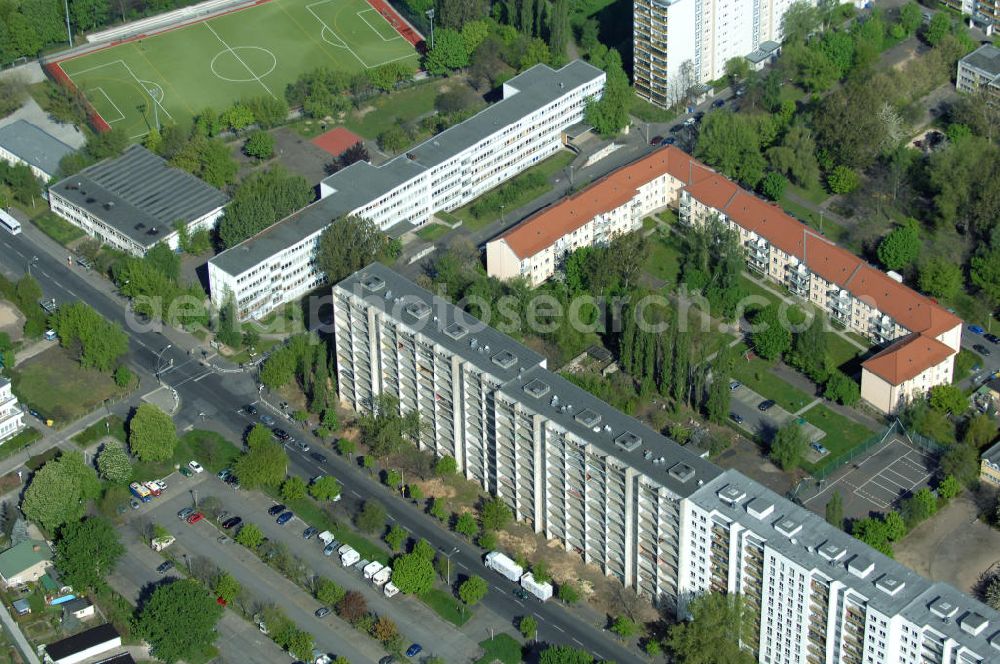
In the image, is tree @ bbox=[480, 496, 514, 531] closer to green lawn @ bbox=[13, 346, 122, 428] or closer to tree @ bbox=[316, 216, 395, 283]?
tree @ bbox=[316, 216, 395, 283]

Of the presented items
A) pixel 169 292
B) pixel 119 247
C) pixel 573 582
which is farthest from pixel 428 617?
pixel 119 247

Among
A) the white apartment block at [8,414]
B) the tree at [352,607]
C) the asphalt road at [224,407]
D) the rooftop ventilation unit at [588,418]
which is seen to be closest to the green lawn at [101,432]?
the asphalt road at [224,407]

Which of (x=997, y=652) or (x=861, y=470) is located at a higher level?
(x=997, y=652)

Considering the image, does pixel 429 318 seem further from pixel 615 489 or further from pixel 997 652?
pixel 997 652

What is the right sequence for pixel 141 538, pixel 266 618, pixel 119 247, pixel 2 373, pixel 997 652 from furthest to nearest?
pixel 119 247
pixel 2 373
pixel 141 538
pixel 266 618
pixel 997 652

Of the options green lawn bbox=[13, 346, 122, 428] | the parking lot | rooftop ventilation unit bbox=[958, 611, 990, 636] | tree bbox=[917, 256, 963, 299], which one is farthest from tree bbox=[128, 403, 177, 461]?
tree bbox=[917, 256, 963, 299]

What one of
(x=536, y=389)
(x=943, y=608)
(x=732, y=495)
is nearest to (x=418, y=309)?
(x=536, y=389)

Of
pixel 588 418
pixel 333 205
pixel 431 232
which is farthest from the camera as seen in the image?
pixel 431 232

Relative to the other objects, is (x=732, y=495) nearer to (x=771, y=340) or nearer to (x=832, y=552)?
(x=832, y=552)
